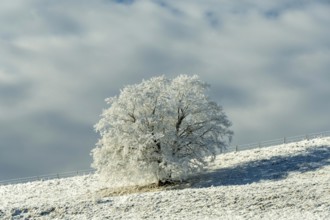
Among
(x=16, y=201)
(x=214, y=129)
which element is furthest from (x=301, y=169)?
(x=16, y=201)

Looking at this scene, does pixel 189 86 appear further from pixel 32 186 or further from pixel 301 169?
pixel 32 186

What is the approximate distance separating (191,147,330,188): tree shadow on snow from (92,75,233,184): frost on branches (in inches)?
70.8

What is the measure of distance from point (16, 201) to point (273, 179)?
21.3m

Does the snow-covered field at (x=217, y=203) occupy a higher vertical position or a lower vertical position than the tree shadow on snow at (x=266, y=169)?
lower

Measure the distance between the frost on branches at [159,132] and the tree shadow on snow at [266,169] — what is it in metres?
1.80

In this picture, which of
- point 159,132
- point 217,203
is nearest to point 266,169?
point 159,132

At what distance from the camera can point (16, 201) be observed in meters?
59.2

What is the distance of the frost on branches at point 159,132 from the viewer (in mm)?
56125

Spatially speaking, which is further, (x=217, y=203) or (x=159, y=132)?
(x=159, y=132)

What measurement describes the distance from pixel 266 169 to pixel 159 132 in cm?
924

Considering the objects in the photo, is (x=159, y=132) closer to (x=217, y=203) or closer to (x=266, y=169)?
A: (x=266, y=169)

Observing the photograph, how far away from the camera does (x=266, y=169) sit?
190 ft

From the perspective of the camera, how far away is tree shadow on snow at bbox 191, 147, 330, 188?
55312 millimetres

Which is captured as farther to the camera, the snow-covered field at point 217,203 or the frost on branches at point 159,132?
the frost on branches at point 159,132
